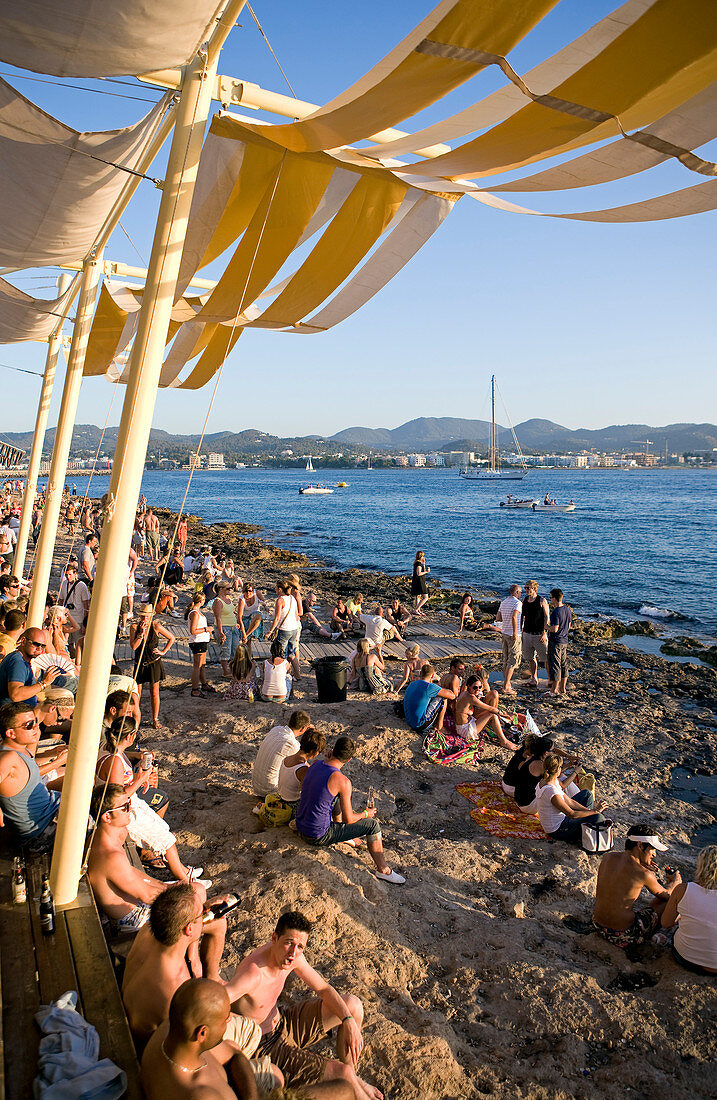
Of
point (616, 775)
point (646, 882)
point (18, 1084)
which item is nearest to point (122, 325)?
point (18, 1084)

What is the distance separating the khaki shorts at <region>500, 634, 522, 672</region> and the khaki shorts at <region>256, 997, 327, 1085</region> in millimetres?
6476

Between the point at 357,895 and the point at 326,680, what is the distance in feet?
11.7

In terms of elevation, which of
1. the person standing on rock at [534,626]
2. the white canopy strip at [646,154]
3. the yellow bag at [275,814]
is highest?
the white canopy strip at [646,154]

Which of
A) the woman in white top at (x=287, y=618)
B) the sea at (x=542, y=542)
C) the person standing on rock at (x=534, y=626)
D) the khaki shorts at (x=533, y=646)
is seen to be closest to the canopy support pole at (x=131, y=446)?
the woman in white top at (x=287, y=618)

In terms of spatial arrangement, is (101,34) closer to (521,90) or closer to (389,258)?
(521,90)

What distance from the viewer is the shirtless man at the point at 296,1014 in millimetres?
2502

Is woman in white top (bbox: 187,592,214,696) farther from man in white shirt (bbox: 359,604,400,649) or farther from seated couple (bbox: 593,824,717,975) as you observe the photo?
seated couple (bbox: 593,824,717,975)

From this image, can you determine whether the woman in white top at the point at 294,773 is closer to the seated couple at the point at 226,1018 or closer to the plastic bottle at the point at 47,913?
the seated couple at the point at 226,1018

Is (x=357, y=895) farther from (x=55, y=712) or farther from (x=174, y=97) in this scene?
(x=174, y=97)

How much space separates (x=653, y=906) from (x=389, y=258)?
5.03 m

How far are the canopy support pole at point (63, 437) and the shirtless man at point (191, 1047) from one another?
425cm

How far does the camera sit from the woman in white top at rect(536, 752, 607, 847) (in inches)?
195

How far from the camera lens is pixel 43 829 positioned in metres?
3.45

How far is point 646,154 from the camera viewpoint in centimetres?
302
